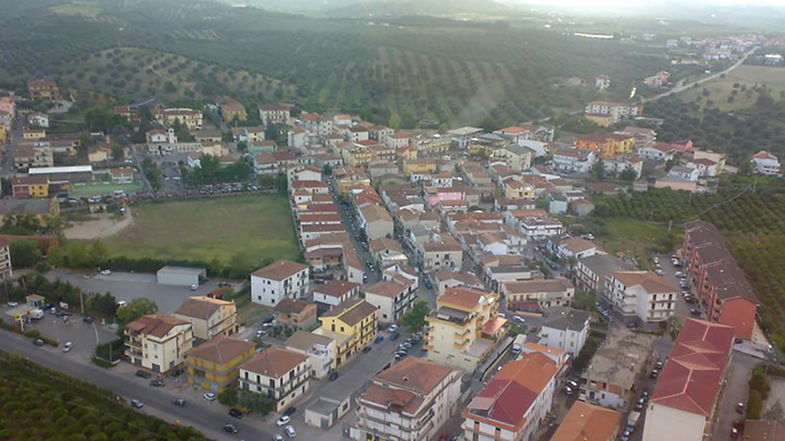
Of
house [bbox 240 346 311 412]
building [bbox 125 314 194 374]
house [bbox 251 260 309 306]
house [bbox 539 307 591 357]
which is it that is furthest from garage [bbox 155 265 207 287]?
house [bbox 539 307 591 357]

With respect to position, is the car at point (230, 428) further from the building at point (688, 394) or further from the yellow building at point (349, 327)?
the building at point (688, 394)

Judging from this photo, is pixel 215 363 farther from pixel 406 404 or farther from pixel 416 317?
pixel 416 317

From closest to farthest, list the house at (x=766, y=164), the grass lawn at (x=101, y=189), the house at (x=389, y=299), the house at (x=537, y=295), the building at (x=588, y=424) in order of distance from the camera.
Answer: the building at (x=588, y=424), the house at (x=389, y=299), the house at (x=537, y=295), the grass lawn at (x=101, y=189), the house at (x=766, y=164)

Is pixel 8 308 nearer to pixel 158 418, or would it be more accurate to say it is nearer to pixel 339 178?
pixel 158 418

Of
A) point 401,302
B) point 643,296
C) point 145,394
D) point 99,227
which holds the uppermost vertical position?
point 643,296

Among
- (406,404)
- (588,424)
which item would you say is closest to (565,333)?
(588,424)

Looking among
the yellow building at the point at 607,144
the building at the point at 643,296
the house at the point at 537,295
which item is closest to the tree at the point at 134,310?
the house at the point at 537,295

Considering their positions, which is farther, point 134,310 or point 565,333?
point 134,310
